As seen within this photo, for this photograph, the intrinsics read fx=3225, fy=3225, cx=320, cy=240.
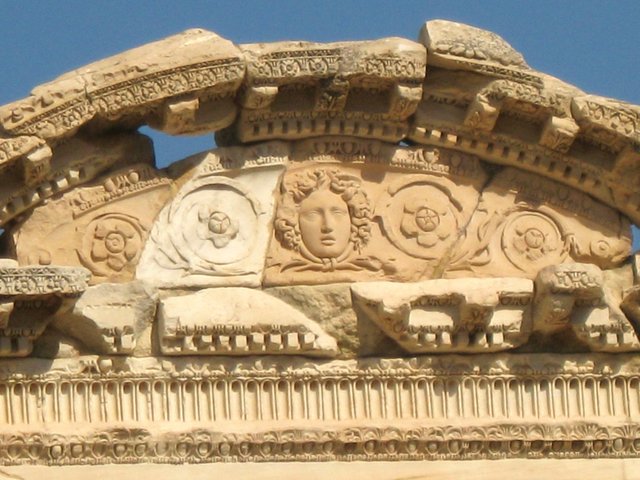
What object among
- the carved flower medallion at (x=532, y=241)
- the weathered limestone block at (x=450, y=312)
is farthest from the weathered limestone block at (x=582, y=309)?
the carved flower medallion at (x=532, y=241)

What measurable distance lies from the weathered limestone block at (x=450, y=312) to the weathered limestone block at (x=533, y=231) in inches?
8.7

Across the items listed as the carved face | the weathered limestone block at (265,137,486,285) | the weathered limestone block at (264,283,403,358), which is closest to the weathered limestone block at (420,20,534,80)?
the weathered limestone block at (265,137,486,285)

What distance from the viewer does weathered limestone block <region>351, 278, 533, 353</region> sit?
51.1 feet

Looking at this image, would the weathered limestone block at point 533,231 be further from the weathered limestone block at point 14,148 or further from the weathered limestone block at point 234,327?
the weathered limestone block at point 14,148

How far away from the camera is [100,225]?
15625 mm

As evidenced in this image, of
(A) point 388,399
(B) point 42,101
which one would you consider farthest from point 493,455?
(B) point 42,101

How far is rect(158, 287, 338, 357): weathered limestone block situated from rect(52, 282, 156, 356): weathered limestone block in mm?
110

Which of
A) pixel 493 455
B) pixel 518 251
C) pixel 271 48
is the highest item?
pixel 271 48

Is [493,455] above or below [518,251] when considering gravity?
below

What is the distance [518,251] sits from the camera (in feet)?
52.4

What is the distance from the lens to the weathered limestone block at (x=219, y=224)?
1562cm

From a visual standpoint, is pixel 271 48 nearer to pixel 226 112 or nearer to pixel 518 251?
pixel 226 112

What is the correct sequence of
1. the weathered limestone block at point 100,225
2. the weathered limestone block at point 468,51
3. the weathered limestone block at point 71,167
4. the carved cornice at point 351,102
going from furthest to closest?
the weathered limestone block at point 468,51, the weathered limestone block at point 100,225, the weathered limestone block at point 71,167, the carved cornice at point 351,102

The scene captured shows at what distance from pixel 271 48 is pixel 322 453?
197cm
